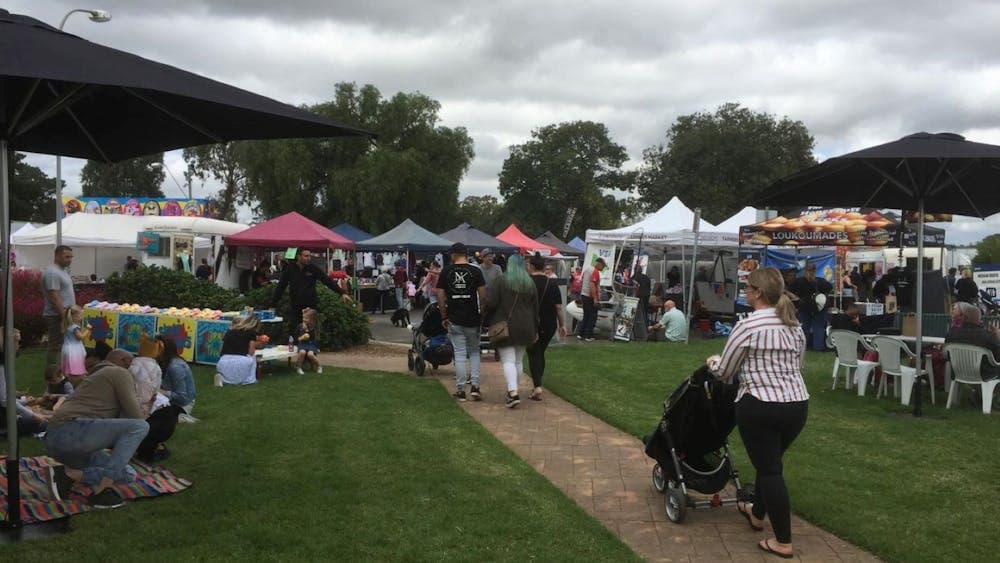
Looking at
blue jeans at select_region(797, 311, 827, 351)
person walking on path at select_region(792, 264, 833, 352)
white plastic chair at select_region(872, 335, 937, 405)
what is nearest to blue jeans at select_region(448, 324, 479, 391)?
white plastic chair at select_region(872, 335, 937, 405)

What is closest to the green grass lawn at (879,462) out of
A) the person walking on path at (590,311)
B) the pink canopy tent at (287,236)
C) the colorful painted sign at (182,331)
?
the person walking on path at (590,311)

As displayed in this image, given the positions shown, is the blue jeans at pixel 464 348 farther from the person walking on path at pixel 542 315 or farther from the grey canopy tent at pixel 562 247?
the grey canopy tent at pixel 562 247

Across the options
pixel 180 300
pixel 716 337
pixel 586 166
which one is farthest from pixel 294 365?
pixel 586 166

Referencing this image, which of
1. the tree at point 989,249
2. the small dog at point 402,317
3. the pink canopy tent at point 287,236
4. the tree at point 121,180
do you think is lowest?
the small dog at point 402,317

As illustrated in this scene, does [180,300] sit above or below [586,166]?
below

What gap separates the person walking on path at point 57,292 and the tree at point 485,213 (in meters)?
A: 64.7

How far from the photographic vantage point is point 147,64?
387 cm

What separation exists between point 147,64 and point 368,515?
9.52 ft

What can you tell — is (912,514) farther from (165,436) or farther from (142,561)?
(165,436)

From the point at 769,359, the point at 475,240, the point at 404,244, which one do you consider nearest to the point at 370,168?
the point at 475,240

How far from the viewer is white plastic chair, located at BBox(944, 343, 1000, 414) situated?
809 centimetres

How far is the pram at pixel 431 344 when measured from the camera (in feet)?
33.8

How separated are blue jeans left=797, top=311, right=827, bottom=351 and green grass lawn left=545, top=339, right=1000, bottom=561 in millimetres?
3442

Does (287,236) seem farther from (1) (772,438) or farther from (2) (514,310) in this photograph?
(1) (772,438)
